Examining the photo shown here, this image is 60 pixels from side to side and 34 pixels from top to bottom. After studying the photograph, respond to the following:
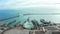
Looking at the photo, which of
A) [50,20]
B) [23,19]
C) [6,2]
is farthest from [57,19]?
[6,2]

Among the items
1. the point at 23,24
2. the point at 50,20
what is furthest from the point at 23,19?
the point at 50,20

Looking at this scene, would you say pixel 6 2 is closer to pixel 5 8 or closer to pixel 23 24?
pixel 5 8

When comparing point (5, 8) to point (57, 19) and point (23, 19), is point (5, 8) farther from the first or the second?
point (57, 19)

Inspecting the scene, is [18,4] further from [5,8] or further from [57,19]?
[57,19]

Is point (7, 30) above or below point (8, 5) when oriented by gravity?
below

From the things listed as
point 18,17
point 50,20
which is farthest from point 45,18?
point 18,17

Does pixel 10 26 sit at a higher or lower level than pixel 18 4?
lower
